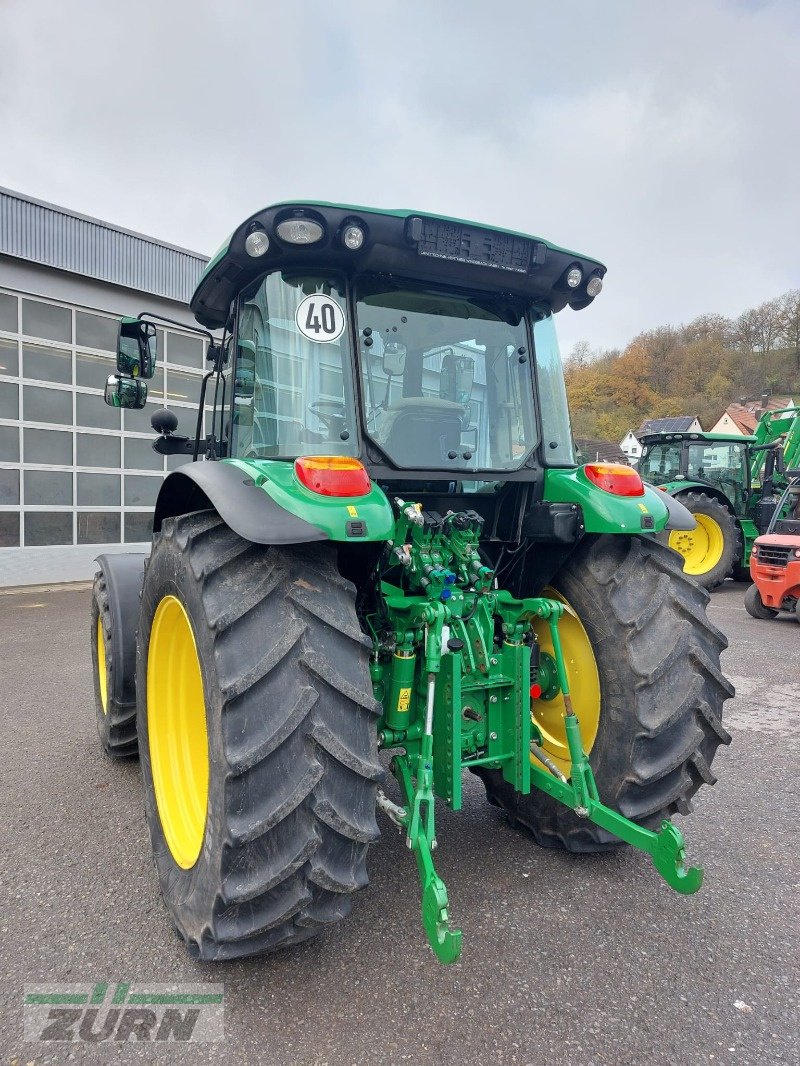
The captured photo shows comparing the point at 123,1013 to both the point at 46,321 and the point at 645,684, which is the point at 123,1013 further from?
the point at 46,321

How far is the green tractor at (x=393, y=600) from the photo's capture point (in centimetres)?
172

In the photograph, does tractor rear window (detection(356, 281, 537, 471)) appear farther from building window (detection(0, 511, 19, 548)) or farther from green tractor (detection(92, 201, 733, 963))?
building window (detection(0, 511, 19, 548))

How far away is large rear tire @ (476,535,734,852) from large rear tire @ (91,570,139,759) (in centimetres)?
208

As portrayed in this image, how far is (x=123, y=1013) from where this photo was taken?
1.76m

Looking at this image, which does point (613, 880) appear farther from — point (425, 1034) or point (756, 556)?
point (756, 556)

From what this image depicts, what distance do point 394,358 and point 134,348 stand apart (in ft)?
4.74

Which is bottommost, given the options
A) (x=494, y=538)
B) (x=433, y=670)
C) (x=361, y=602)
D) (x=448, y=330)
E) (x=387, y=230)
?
(x=433, y=670)

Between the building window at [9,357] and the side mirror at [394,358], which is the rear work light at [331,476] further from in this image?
the building window at [9,357]

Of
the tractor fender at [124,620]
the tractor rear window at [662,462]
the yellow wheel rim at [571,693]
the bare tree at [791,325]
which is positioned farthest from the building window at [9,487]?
the bare tree at [791,325]

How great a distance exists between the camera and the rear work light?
1.92 m

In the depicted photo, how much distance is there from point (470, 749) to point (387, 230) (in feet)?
5.73

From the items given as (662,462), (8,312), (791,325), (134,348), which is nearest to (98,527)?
(8,312)

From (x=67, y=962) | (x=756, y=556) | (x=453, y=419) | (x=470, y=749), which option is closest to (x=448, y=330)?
(x=453, y=419)

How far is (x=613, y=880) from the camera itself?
7.83 feet
